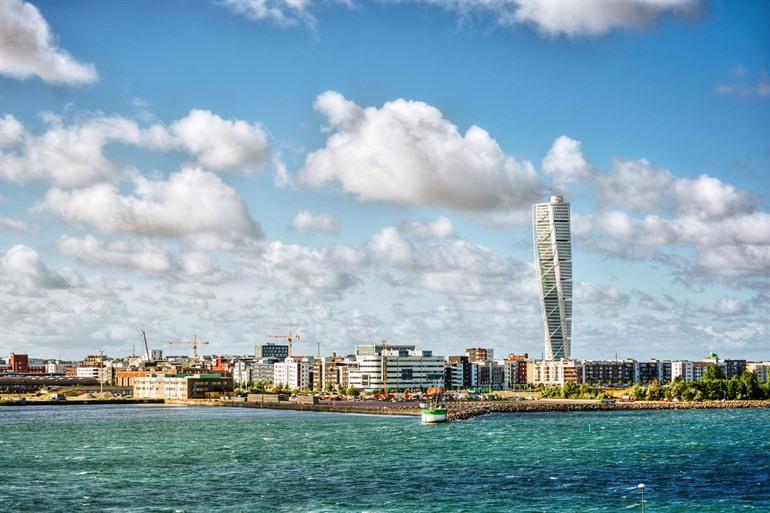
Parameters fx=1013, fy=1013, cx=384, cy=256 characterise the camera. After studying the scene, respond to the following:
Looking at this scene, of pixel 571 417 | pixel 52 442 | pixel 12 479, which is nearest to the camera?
pixel 12 479

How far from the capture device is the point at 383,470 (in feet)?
313

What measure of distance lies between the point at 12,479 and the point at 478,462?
44.3 meters

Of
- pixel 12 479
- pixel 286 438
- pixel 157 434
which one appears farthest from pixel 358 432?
pixel 12 479

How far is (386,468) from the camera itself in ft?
318

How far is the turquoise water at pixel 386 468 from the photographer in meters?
75.5

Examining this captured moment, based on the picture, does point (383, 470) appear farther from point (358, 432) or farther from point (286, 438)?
point (358, 432)

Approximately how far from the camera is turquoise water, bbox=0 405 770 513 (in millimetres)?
75500

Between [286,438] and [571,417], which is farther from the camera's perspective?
[571,417]

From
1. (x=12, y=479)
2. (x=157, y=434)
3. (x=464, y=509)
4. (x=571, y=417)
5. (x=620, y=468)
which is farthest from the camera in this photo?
(x=571, y=417)

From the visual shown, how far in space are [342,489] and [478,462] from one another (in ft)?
79.3

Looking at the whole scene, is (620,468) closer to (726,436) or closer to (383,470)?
(383,470)

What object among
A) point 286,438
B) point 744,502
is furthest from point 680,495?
point 286,438

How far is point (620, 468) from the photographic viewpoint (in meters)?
97.8

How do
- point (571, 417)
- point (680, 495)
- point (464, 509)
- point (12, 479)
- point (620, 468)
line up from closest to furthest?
point (464, 509) < point (680, 495) < point (12, 479) < point (620, 468) < point (571, 417)
